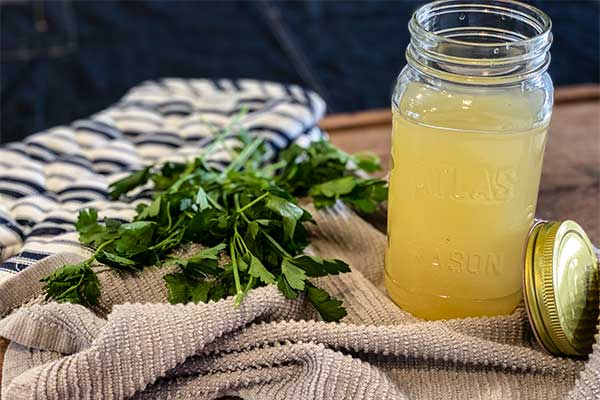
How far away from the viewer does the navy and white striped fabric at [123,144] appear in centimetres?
80

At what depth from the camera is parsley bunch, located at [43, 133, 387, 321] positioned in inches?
25.9

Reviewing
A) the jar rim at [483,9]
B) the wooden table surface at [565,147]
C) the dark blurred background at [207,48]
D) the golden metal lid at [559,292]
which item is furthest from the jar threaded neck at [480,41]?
the dark blurred background at [207,48]

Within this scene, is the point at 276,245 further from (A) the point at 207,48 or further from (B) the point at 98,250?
(A) the point at 207,48

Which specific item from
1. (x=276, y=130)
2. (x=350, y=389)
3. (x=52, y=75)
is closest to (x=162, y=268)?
(x=350, y=389)

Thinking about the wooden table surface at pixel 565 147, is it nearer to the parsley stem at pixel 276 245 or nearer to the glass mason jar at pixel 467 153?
the glass mason jar at pixel 467 153

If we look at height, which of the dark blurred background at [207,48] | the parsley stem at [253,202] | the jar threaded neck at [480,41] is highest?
the jar threaded neck at [480,41]

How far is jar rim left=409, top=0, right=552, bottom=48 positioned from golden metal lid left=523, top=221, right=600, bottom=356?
0.14 meters

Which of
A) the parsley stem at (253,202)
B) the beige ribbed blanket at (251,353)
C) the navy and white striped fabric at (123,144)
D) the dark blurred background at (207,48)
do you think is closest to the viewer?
the beige ribbed blanket at (251,353)

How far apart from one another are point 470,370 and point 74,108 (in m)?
1.01

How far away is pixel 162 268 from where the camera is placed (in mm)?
681

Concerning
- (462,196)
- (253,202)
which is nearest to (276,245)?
(253,202)

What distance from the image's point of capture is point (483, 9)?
0.70m

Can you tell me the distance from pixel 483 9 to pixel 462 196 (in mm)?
158

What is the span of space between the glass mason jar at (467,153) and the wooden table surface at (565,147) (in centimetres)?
19
